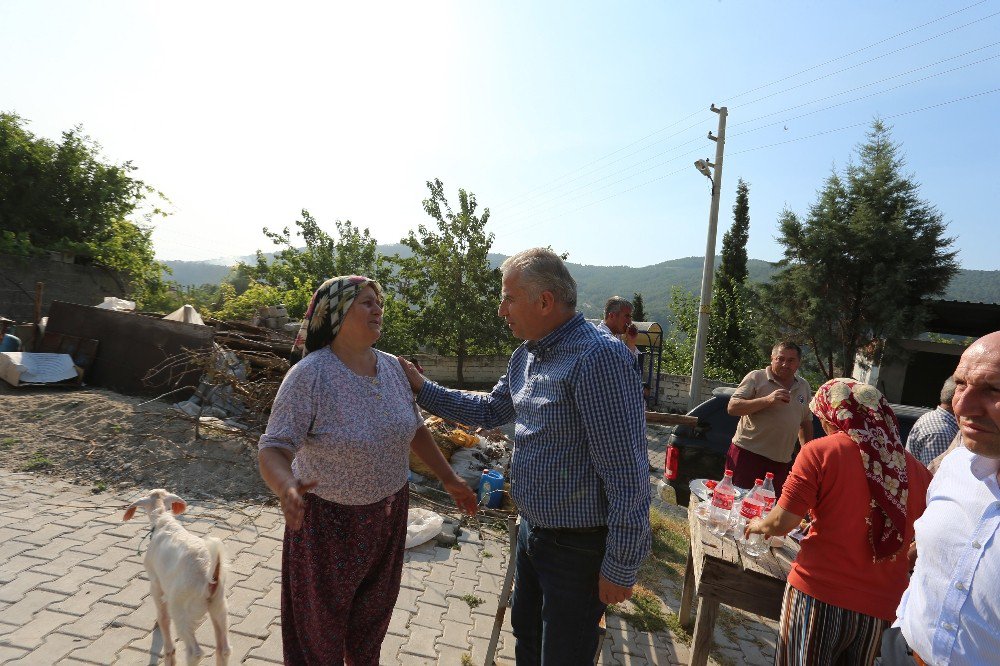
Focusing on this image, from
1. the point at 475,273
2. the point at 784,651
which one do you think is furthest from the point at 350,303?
the point at 475,273

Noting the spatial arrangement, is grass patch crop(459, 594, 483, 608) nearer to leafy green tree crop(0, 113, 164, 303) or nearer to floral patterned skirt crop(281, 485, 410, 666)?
floral patterned skirt crop(281, 485, 410, 666)

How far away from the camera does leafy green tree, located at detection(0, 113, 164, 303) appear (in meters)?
14.5

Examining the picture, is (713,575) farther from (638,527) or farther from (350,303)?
(350,303)

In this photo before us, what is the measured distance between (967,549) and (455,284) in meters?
17.6

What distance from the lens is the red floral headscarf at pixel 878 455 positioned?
211 cm

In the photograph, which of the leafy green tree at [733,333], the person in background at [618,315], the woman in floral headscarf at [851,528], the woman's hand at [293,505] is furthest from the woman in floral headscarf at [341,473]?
the leafy green tree at [733,333]

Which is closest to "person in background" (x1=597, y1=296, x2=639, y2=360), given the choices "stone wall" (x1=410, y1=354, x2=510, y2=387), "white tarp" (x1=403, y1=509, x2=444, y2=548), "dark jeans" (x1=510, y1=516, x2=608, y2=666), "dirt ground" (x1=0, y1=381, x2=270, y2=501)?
"white tarp" (x1=403, y1=509, x2=444, y2=548)

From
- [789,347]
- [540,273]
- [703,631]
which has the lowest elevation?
[703,631]

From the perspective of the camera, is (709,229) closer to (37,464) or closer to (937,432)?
(937,432)

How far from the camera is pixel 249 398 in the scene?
664 cm

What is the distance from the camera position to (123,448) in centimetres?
612

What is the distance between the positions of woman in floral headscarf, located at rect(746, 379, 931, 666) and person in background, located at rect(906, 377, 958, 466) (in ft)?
5.99

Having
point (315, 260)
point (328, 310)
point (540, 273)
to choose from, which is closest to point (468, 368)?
point (315, 260)

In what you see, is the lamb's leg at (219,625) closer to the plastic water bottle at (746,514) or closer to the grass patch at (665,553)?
the plastic water bottle at (746,514)
